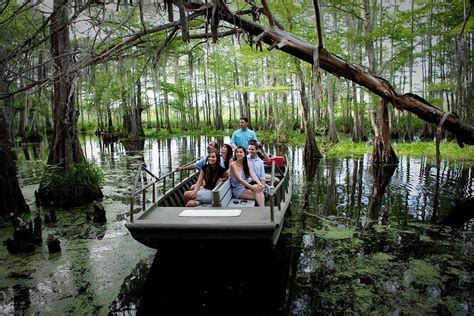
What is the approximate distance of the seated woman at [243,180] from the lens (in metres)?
6.02

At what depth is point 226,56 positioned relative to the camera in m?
37.5

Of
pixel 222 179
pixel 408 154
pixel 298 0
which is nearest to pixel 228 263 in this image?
pixel 222 179

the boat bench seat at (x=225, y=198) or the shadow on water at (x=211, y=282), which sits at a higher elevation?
the boat bench seat at (x=225, y=198)

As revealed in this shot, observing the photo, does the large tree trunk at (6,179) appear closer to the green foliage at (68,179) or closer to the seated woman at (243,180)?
the green foliage at (68,179)

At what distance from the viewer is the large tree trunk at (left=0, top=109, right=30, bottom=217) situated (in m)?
7.39

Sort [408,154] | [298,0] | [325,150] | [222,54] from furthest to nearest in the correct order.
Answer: [222,54] < [325,150] < [408,154] < [298,0]

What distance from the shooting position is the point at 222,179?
6.71m

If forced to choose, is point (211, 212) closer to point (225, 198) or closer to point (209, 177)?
point (225, 198)

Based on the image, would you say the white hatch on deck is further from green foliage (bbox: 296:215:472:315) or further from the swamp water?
green foliage (bbox: 296:215:472:315)

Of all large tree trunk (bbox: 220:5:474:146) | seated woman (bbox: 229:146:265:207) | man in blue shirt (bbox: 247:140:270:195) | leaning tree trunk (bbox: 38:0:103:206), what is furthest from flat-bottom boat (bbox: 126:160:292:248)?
leaning tree trunk (bbox: 38:0:103:206)

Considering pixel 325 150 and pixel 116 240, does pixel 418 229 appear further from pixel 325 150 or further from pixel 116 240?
pixel 325 150

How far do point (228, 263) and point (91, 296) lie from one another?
81.8 inches

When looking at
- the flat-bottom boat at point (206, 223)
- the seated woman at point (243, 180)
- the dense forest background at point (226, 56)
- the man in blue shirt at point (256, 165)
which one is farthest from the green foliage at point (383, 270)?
the dense forest background at point (226, 56)

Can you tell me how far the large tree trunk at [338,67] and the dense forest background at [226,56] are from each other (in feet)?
0.77
